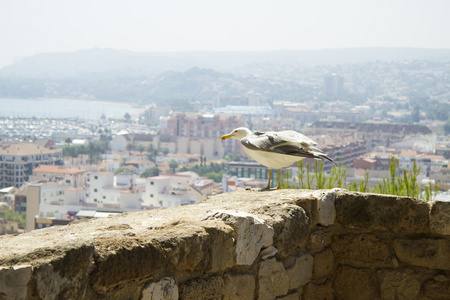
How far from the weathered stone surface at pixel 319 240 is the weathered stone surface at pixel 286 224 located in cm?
5

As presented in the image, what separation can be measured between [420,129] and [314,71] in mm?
52474

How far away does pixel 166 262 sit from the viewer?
4.56 ft

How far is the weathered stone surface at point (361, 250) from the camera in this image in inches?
79.8

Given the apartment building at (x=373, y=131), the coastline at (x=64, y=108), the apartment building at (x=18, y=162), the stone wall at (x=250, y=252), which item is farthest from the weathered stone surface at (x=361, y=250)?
the coastline at (x=64, y=108)

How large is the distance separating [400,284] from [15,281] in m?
1.37

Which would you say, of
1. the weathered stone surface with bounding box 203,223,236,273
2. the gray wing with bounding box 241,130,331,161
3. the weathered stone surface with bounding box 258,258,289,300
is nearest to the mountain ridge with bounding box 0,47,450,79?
Result: the gray wing with bounding box 241,130,331,161

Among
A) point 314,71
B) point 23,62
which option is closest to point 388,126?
point 314,71

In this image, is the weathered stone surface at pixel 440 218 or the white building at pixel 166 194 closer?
the weathered stone surface at pixel 440 218

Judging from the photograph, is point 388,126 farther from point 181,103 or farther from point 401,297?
point 401,297

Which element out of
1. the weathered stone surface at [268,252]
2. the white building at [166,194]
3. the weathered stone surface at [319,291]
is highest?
the weathered stone surface at [268,252]

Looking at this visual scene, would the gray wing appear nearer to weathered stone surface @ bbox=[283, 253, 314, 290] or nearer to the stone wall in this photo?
the stone wall

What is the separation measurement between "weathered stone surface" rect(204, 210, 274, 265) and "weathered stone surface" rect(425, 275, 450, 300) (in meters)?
0.65

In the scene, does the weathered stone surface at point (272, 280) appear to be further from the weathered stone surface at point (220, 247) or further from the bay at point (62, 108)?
the bay at point (62, 108)

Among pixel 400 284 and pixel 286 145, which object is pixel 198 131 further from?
pixel 400 284
